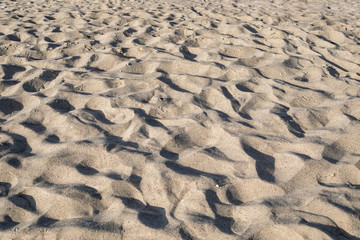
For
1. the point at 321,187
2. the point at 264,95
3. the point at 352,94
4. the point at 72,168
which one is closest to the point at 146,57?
the point at 264,95

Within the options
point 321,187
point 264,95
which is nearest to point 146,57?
point 264,95

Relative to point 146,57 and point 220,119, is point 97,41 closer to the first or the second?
point 146,57

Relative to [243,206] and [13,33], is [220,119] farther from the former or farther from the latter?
[13,33]

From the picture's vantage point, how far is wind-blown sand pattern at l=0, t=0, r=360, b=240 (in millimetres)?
1594

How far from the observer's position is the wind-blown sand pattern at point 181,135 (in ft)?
5.23

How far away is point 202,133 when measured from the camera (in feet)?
7.14

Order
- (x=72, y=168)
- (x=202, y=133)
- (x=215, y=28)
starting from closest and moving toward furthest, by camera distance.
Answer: (x=72, y=168) < (x=202, y=133) < (x=215, y=28)

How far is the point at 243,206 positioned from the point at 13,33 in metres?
3.91

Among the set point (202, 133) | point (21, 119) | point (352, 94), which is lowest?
point (21, 119)

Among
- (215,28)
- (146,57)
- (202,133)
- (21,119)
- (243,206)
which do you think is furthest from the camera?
(215,28)

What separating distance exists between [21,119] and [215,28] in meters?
2.92

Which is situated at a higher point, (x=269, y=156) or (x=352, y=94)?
(x=352, y=94)

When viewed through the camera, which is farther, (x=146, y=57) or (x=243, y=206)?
(x=146, y=57)

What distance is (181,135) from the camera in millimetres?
2148
